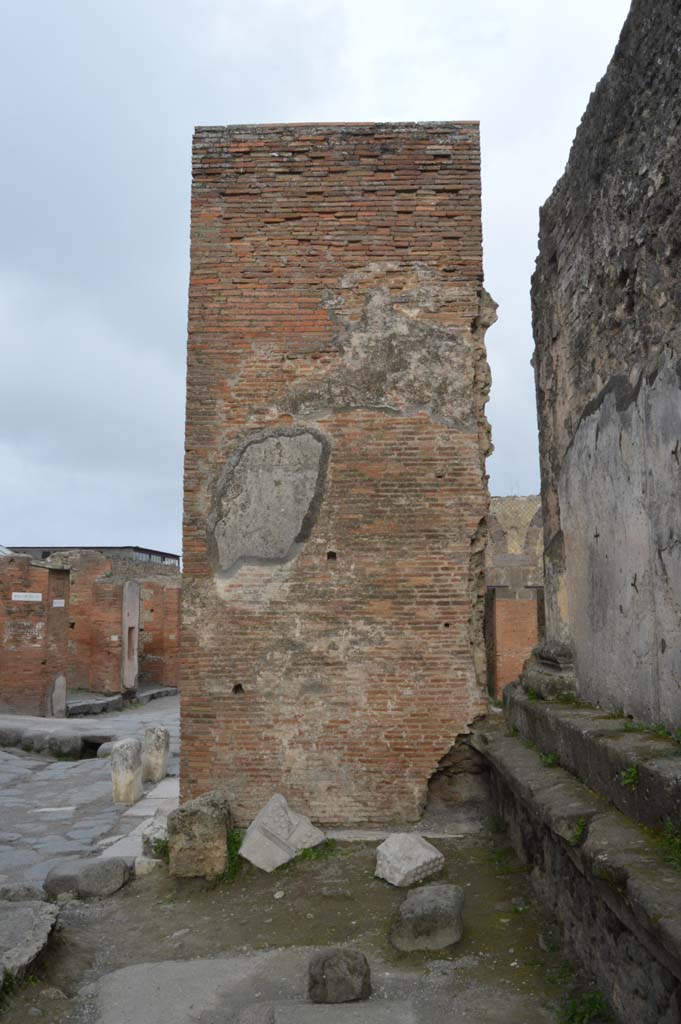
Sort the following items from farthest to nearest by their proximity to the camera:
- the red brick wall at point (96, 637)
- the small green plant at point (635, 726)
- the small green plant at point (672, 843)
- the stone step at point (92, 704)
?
the red brick wall at point (96, 637) → the stone step at point (92, 704) → the small green plant at point (635, 726) → the small green plant at point (672, 843)

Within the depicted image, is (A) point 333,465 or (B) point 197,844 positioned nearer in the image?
(B) point 197,844

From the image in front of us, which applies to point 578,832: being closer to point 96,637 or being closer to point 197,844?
point 197,844

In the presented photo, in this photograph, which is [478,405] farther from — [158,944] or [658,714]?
[158,944]

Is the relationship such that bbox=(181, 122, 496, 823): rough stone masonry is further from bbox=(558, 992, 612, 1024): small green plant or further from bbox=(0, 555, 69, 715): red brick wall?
bbox=(0, 555, 69, 715): red brick wall

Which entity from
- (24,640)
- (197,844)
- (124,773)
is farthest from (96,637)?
(197,844)

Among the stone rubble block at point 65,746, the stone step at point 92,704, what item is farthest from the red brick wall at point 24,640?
the stone rubble block at point 65,746

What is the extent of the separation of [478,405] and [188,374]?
2.09 meters

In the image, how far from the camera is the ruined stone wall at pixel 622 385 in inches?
125

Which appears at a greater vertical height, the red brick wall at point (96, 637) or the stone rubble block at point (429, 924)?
the red brick wall at point (96, 637)

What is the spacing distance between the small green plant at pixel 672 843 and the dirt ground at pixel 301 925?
41.1 inches

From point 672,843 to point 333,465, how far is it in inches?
141

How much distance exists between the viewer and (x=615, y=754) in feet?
9.99

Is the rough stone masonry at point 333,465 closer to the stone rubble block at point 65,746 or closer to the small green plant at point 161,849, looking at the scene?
the small green plant at point 161,849

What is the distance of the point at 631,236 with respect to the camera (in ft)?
11.8
